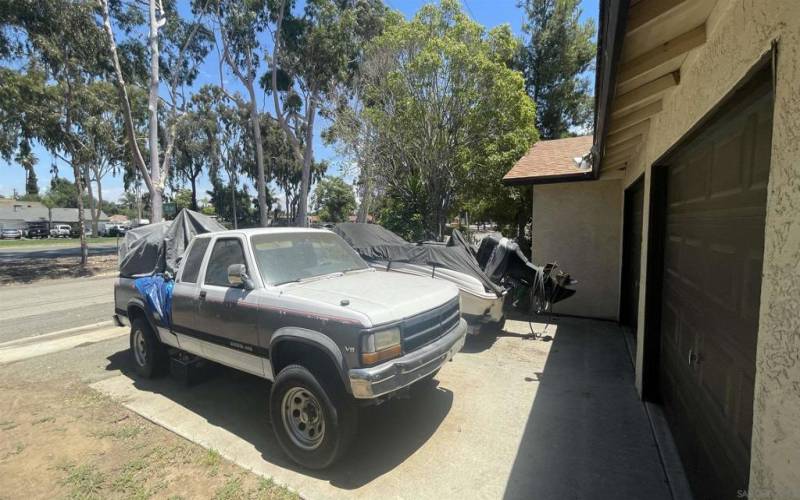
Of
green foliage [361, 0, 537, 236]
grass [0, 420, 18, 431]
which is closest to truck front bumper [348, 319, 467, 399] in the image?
grass [0, 420, 18, 431]

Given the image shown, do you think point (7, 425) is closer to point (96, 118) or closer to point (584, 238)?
point (584, 238)

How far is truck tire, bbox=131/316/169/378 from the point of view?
16.7ft

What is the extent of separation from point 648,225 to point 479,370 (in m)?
2.75

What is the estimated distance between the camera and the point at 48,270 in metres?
16.8

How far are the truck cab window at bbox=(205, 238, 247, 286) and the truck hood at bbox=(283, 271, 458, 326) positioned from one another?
32.2 inches

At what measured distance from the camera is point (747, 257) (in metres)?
2.07

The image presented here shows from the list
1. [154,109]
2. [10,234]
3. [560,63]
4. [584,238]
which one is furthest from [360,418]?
[10,234]

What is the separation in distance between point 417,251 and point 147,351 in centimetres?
432

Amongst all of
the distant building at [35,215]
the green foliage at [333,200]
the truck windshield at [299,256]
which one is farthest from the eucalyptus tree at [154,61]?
the distant building at [35,215]

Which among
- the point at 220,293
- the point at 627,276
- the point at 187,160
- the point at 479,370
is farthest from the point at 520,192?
the point at 187,160

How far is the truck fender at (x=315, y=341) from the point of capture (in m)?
3.05

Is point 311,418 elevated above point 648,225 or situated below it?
below

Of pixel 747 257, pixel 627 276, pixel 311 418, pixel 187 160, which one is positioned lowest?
pixel 311 418

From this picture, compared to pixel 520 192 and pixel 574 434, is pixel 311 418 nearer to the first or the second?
pixel 574 434
